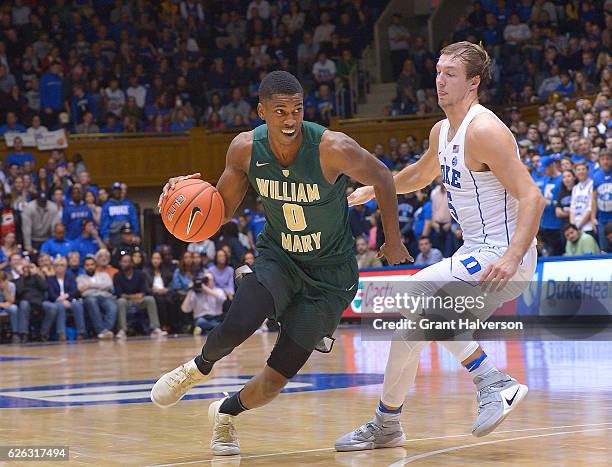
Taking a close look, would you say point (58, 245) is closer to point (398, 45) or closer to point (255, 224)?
point (255, 224)

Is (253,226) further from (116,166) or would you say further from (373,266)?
(116,166)

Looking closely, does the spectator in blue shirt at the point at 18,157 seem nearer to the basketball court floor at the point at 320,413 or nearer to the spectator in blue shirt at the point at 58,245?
the spectator in blue shirt at the point at 58,245

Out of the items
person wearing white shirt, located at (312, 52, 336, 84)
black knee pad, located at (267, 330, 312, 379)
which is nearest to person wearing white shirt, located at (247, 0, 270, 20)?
person wearing white shirt, located at (312, 52, 336, 84)

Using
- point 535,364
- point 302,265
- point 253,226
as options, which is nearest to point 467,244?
point 302,265

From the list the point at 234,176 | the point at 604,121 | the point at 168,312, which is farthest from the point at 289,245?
the point at 168,312

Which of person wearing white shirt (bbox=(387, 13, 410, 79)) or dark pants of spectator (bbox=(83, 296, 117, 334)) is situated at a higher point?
person wearing white shirt (bbox=(387, 13, 410, 79))

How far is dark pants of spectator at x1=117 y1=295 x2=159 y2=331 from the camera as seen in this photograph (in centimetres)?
1781

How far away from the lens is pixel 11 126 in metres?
22.5

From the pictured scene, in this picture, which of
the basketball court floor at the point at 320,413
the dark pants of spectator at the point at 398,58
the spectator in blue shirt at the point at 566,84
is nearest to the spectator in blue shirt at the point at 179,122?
the dark pants of spectator at the point at 398,58

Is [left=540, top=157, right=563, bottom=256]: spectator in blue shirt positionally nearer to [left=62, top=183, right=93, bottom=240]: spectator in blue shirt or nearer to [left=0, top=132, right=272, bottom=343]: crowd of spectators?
[left=0, top=132, right=272, bottom=343]: crowd of spectators

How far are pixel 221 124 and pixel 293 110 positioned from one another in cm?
1856

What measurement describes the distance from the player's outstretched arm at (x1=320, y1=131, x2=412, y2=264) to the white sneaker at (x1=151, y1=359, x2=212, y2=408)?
118 cm

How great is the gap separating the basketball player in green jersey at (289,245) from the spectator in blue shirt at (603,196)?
30.6ft

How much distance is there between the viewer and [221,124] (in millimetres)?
23922
